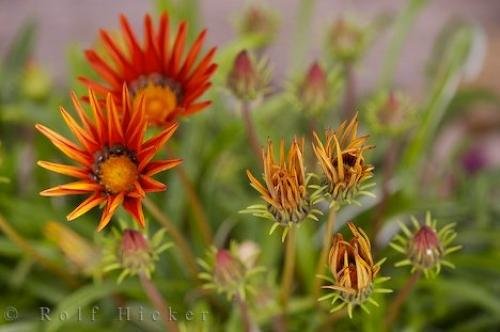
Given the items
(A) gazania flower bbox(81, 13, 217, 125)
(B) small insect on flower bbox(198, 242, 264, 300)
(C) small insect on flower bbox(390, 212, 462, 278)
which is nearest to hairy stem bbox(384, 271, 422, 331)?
(C) small insect on flower bbox(390, 212, 462, 278)

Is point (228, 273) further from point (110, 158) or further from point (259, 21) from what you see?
point (259, 21)

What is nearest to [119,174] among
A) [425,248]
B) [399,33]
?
[425,248]

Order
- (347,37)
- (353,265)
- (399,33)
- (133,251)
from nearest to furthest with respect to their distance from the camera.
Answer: (353,265) → (133,251) → (347,37) → (399,33)

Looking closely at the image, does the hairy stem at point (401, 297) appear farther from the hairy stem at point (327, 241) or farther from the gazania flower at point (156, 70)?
the gazania flower at point (156, 70)

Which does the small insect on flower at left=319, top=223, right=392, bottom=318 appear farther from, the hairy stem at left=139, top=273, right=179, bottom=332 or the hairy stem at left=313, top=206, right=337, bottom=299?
the hairy stem at left=139, top=273, right=179, bottom=332

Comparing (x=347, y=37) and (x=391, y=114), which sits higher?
(x=347, y=37)

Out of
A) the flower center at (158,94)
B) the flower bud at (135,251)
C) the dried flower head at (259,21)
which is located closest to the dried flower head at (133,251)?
the flower bud at (135,251)

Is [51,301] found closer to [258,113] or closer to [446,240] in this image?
[258,113]
